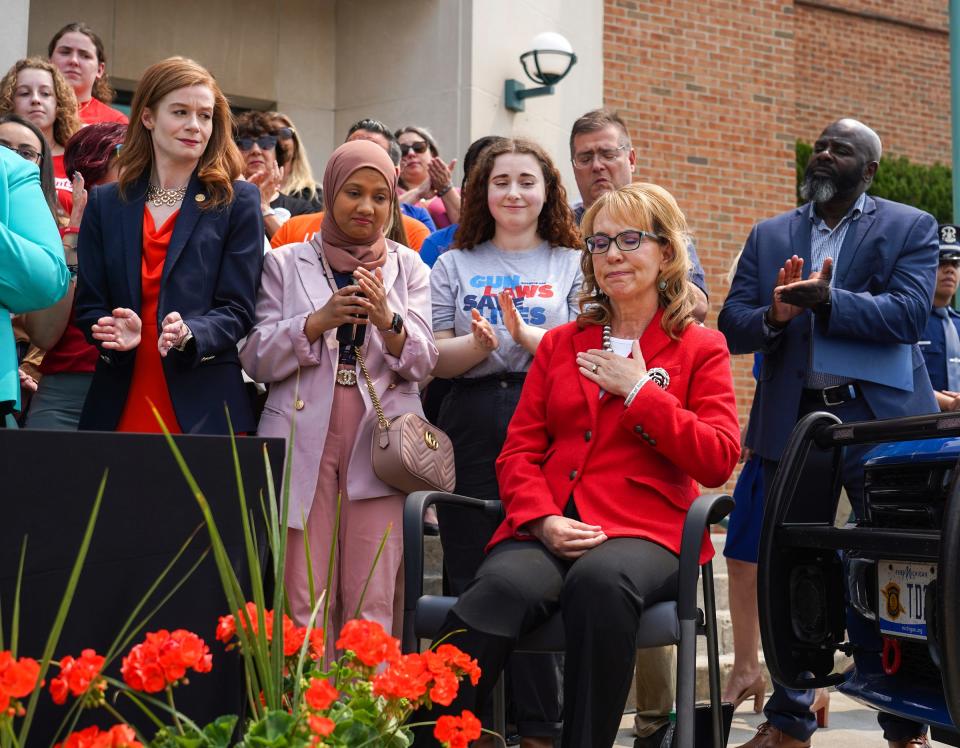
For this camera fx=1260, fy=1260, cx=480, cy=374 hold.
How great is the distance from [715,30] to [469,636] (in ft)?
29.6

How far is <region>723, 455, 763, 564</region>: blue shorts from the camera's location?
16.2 ft

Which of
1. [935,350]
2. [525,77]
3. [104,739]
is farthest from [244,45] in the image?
[104,739]

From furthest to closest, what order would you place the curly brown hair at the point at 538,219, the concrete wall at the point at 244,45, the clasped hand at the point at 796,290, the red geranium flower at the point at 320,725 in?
the concrete wall at the point at 244,45 → the curly brown hair at the point at 538,219 → the clasped hand at the point at 796,290 → the red geranium flower at the point at 320,725

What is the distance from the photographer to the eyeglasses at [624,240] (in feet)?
12.8

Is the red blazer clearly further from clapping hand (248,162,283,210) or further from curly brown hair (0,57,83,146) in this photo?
curly brown hair (0,57,83,146)

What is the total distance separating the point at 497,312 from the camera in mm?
4703

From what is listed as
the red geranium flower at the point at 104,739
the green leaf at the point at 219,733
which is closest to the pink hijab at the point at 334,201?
the green leaf at the point at 219,733

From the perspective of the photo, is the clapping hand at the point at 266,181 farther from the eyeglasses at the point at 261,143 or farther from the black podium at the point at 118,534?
the black podium at the point at 118,534

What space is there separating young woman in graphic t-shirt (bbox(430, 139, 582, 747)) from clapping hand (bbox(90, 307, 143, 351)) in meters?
1.08

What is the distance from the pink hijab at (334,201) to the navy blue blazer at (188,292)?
0.25 m

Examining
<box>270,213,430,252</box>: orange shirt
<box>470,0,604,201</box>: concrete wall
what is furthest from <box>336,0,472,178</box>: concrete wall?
<box>270,213,430,252</box>: orange shirt

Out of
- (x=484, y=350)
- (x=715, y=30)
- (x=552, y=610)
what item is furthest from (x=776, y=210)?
(x=552, y=610)

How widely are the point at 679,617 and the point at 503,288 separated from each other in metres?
1.83

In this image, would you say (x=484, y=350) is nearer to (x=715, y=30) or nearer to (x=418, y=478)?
(x=418, y=478)
